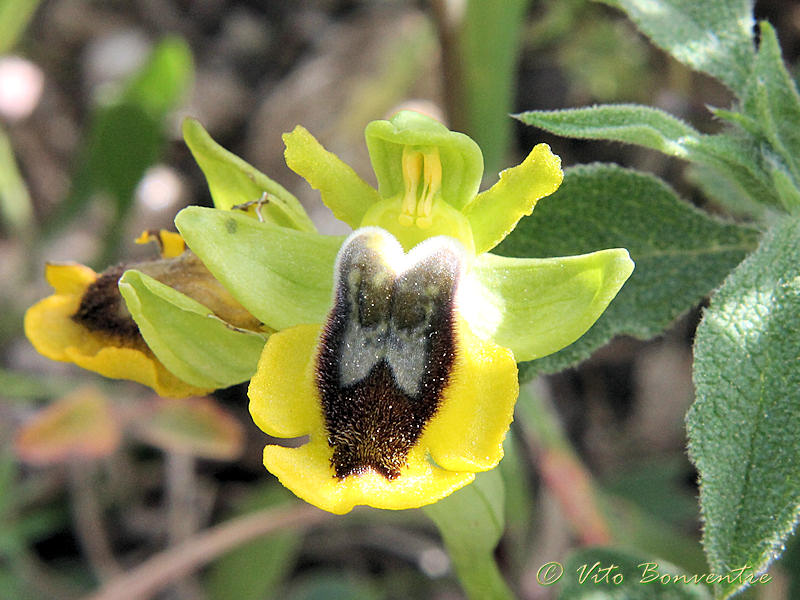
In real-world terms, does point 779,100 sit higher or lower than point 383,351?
higher

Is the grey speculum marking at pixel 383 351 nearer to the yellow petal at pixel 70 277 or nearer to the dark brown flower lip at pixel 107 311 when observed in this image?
the dark brown flower lip at pixel 107 311

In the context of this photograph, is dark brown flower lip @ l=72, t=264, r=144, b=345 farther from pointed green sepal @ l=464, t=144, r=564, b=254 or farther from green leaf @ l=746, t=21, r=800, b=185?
green leaf @ l=746, t=21, r=800, b=185

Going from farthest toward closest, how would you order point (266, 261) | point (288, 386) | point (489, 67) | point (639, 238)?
point (489, 67) → point (639, 238) → point (266, 261) → point (288, 386)

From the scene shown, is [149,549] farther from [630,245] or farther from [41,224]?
[630,245]

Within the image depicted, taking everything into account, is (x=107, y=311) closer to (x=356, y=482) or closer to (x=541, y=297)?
(x=356, y=482)

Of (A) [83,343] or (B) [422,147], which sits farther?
(A) [83,343]

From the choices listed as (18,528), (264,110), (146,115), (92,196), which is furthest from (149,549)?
(264,110)

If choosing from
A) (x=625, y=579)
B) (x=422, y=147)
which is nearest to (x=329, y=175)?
(x=422, y=147)
